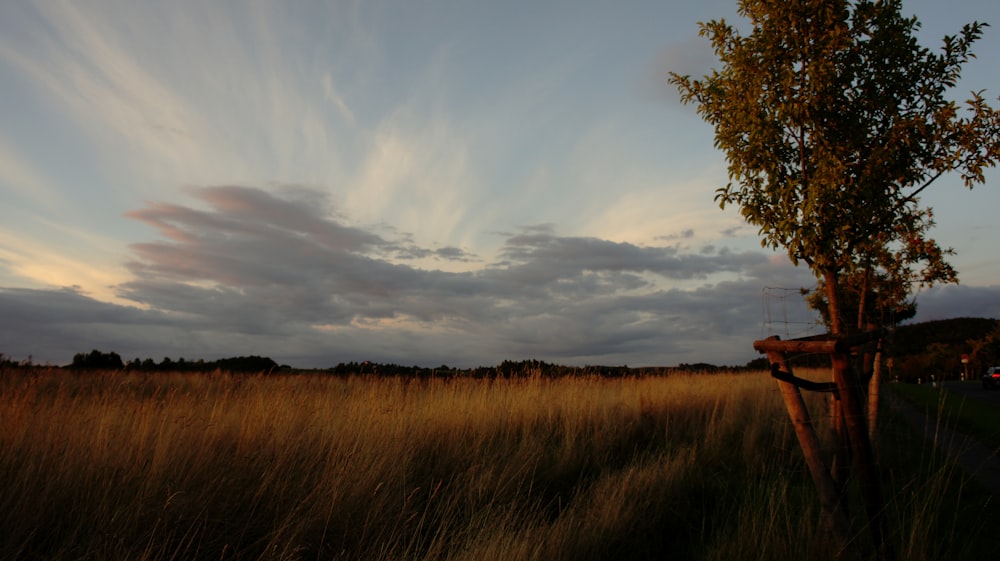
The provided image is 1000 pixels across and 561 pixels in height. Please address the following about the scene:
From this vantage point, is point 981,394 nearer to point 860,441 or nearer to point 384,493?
point 860,441

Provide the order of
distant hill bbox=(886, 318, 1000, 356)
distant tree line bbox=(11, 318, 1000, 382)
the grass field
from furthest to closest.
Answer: distant hill bbox=(886, 318, 1000, 356) < distant tree line bbox=(11, 318, 1000, 382) < the grass field

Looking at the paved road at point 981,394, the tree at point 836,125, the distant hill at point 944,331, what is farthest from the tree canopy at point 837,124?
the distant hill at point 944,331

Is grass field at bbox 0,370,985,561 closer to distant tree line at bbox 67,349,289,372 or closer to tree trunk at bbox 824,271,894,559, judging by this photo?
tree trunk at bbox 824,271,894,559

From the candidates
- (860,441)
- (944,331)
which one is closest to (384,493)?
(860,441)

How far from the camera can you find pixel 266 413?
726 cm

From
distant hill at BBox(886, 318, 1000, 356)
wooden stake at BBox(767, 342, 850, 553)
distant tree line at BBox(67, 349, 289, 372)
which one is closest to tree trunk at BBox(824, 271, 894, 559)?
wooden stake at BBox(767, 342, 850, 553)

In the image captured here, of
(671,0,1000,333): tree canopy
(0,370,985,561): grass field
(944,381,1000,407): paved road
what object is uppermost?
(671,0,1000,333): tree canopy

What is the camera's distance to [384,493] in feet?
17.5

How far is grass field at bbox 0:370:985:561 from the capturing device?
4324 mm

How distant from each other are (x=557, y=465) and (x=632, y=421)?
3.72m

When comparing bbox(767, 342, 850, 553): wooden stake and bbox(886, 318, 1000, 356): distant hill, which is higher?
bbox(886, 318, 1000, 356): distant hill

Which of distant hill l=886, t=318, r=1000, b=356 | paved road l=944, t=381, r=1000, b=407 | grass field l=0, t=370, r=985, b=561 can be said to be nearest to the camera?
grass field l=0, t=370, r=985, b=561

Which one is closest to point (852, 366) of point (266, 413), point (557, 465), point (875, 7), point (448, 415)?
point (557, 465)

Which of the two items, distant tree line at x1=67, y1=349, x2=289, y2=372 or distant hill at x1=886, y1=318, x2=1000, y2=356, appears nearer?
distant tree line at x1=67, y1=349, x2=289, y2=372
